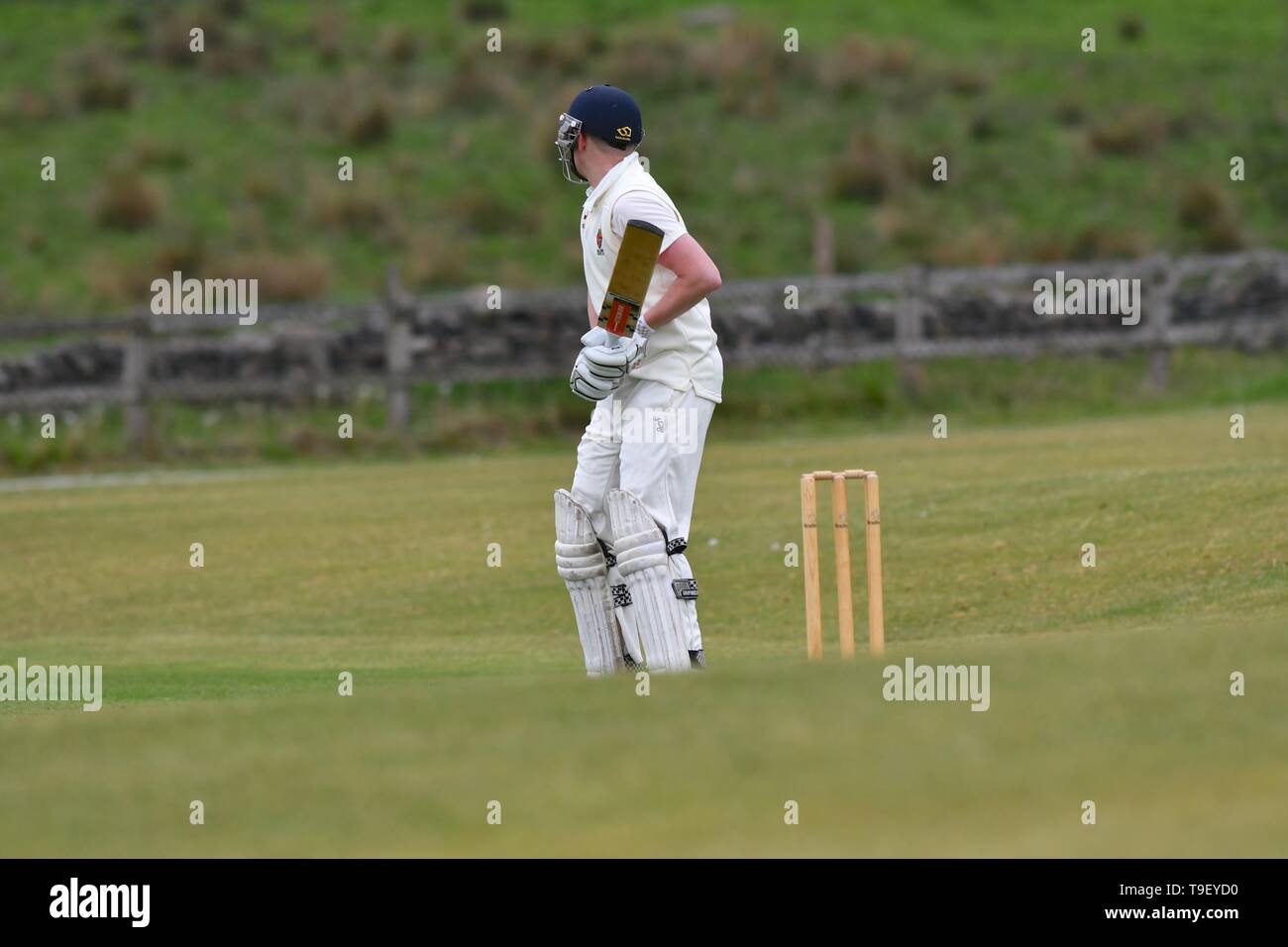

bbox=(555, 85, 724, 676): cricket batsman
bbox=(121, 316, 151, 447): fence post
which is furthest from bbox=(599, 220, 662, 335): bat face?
bbox=(121, 316, 151, 447): fence post

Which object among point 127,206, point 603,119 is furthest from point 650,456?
point 127,206

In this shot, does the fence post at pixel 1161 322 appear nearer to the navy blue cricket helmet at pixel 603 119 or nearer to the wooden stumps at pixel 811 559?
the wooden stumps at pixel 811 559

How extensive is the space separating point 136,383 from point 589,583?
55.2 feet

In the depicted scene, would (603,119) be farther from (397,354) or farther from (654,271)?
(397,354)

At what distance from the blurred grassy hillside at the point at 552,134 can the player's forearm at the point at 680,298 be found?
23.6 m

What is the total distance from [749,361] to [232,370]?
656cm

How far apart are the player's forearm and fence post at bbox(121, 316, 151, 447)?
17.0 metres

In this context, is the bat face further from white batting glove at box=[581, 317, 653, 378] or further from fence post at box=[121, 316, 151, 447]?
fence post at box=[121, 316, 151, 447]

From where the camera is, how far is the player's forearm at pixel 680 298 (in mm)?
8422

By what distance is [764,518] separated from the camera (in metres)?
16.2

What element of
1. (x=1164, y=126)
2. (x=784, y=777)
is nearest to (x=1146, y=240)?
(x=1164, y=126)

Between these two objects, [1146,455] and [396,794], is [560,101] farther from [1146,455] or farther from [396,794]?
[396,794]

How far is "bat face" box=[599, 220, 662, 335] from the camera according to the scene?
836 centimetres

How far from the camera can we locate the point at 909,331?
26.0 meters
